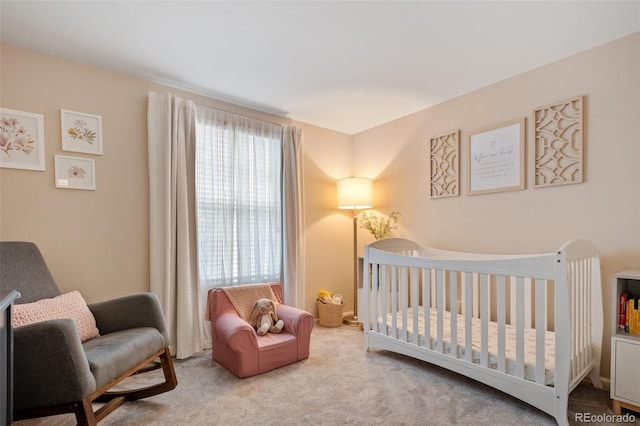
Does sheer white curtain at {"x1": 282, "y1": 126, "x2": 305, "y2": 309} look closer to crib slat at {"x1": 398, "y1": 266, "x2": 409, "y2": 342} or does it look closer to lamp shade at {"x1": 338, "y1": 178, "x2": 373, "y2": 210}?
lamp shade at {"x1": 338, "y1": 178, "x2": 373, "y2": 210}

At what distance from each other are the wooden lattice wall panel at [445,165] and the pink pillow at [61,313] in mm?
Answer: 2854

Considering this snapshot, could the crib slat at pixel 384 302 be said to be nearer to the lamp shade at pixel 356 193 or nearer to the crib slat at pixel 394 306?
the crib slat at pixel 394 306

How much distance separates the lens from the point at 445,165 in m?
3.05

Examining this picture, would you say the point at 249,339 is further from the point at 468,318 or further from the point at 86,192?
the point at 86,192

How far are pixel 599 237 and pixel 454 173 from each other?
3.79ft

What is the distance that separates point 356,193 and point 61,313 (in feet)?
8.53

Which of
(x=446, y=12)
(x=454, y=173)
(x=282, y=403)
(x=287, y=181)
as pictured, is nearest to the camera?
(x=446, y=12)

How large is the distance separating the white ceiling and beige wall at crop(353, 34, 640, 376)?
0.51ft

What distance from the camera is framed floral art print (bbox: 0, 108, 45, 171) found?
81.4 inches

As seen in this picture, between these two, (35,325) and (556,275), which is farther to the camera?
Result: (556,275)

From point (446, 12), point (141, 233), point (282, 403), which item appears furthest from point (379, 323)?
point (446, 12)

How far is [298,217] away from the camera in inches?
133

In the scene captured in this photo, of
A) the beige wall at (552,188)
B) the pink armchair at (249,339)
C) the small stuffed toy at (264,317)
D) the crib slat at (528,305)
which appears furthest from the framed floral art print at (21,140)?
the crib slat at (528,305)

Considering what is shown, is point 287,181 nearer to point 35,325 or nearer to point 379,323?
point 379,323
